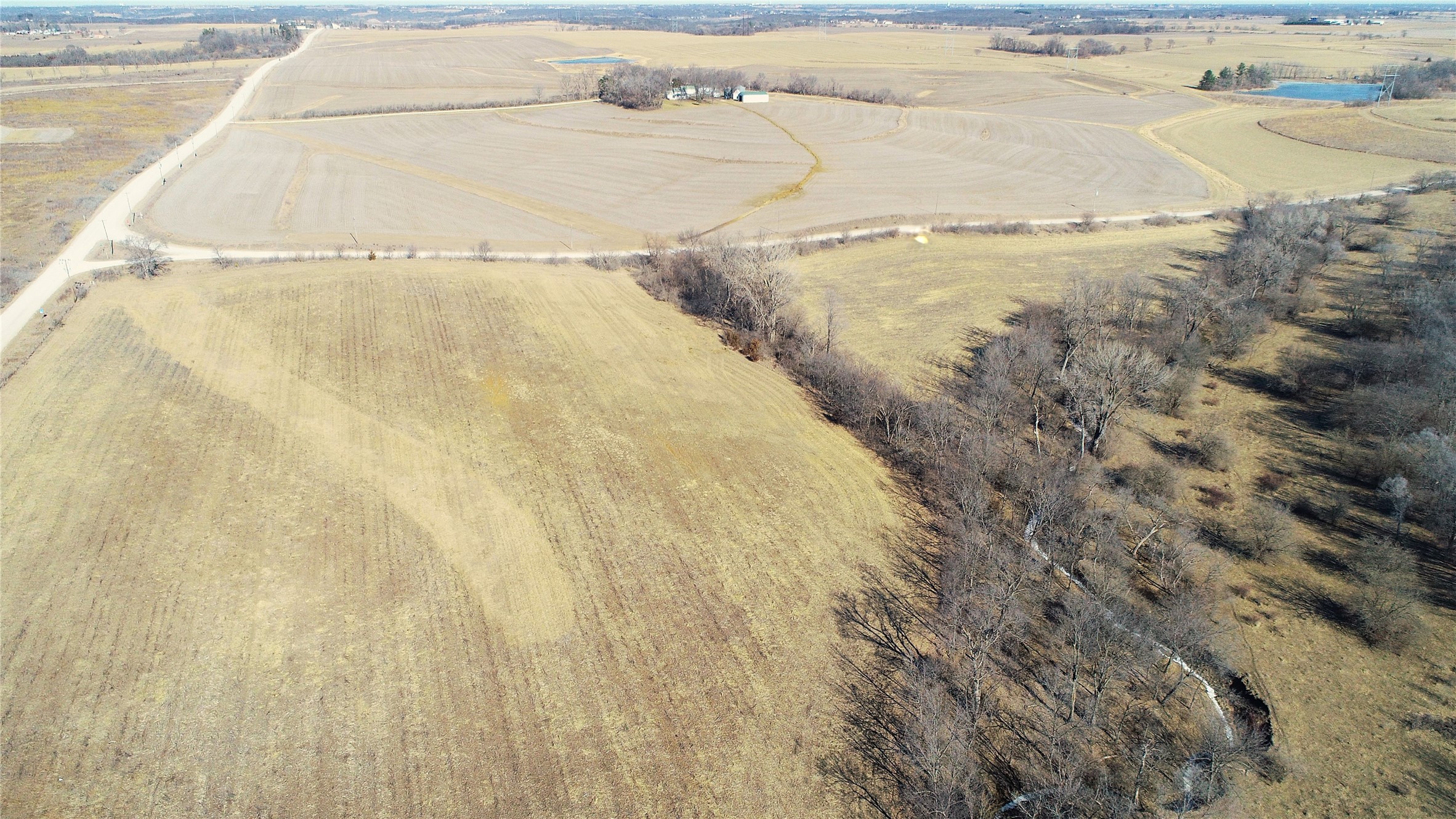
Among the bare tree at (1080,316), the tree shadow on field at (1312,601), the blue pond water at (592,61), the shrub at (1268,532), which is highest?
the blue pond water at (592,61)

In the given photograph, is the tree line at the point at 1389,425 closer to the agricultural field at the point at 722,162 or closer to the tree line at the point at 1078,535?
the tree line at the point at 1078,535

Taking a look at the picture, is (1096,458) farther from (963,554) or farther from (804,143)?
(804,143)

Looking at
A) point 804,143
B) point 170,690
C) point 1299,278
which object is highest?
point 804,143

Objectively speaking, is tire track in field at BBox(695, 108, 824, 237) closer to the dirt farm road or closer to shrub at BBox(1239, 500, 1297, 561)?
the dirt farm road

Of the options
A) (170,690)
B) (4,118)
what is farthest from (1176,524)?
(4,118)

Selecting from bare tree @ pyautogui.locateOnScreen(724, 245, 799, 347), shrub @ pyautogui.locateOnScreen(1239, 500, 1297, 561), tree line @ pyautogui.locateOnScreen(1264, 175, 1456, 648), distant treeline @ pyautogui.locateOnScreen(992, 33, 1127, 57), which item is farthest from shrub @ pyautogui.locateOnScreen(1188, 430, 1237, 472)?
distant treeline @ pyautogui.locateOnScreen(992, 33, 1127, 57)

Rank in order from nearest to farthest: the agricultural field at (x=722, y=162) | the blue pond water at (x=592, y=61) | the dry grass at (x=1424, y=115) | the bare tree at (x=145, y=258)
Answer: the bare tree at (x=145, y=258) < the agricultural field at (x=722, y=162) < the dry grass at (x=1424, y=115) < the blue pond water at (x=592, y=61)

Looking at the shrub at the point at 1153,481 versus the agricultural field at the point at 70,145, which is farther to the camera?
the agricultural field at the point at 70,145

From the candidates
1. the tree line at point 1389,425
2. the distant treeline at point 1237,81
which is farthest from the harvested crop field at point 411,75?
the tree line at point 1389,425
